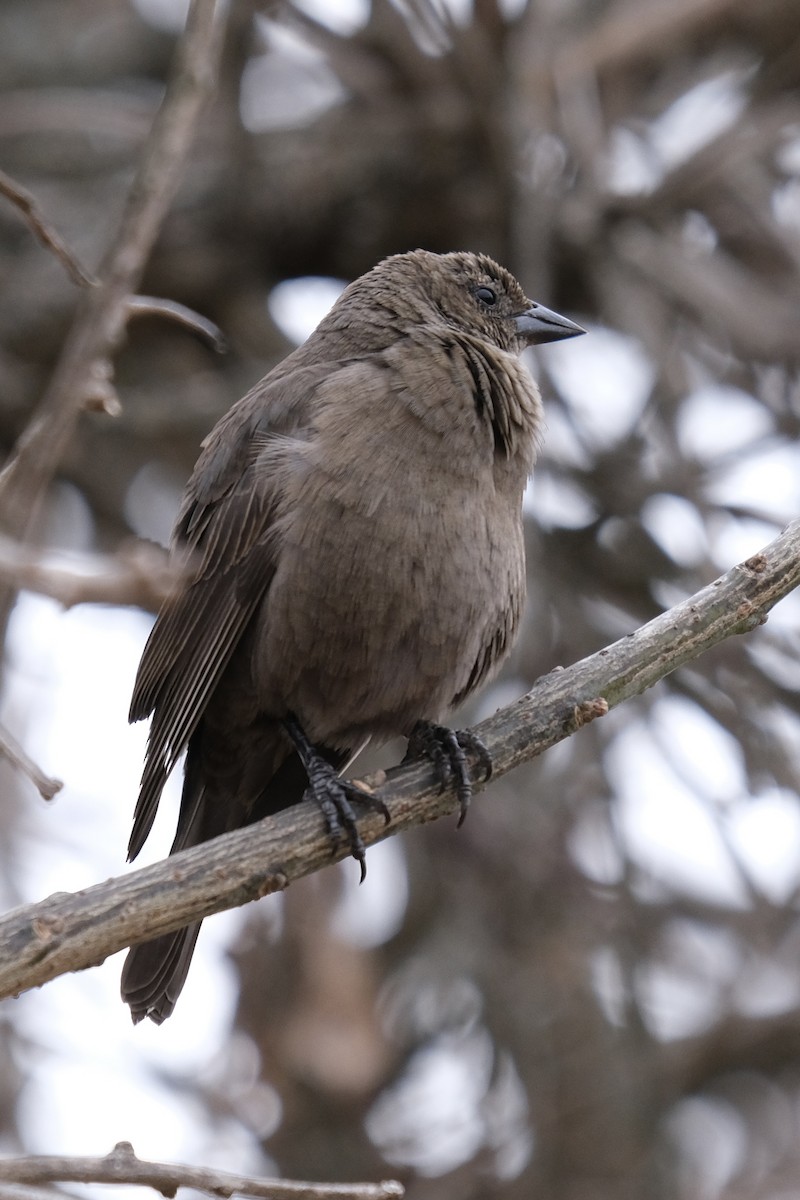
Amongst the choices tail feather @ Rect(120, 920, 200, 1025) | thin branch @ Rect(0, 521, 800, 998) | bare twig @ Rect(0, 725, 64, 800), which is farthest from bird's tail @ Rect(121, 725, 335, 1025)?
bare twig @ Rect(0, 725, 64, 800)

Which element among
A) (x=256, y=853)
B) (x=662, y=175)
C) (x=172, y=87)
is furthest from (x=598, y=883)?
(x=172, y=87)

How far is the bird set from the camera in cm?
372

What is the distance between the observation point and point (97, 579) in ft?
4.83

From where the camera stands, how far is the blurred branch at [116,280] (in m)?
1.59

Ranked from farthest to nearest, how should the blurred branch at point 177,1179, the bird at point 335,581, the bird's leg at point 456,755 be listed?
the bird at point 335,581
the bird's leg at point 456,755
the blurred branch at point 177,1179

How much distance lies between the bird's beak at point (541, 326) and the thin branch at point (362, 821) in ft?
5.55

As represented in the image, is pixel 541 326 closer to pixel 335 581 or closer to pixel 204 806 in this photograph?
pixel 335 581

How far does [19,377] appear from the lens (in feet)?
20.2

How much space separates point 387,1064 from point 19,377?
3310mm

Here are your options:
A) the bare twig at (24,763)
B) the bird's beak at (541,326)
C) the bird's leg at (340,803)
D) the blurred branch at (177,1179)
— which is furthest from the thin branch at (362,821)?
the bird's beak at (541,326)

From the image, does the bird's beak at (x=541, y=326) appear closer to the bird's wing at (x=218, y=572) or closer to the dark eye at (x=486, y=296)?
the dark eye at (x=486, y=296)

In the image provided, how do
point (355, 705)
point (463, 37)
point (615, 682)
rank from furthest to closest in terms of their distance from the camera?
point (463, 37) < point (355, 705) < point (615, 682)

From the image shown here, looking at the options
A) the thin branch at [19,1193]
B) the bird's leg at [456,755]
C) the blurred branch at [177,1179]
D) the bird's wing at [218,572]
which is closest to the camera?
the thin branch at [19,1193]

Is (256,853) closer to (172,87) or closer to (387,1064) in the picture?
(172,87)
